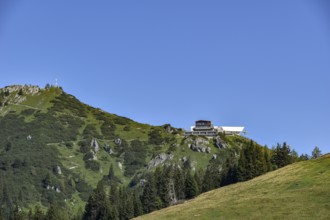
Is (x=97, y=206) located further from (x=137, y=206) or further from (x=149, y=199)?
(x=149, y=199)

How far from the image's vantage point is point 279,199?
89.8m

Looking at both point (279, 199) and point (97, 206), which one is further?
point (97, 206)

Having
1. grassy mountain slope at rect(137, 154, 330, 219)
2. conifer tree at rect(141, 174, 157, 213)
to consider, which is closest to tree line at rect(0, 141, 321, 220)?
conifer tree at rect(141, 174, 157, 213)

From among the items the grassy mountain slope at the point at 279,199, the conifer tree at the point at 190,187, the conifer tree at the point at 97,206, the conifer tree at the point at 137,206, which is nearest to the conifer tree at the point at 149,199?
the conifer tree at the point at 137,206

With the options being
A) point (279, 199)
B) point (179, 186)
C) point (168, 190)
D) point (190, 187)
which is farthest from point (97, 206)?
point (279, 199)

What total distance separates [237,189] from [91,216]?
209ft

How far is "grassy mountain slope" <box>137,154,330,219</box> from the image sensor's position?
80.9 meters

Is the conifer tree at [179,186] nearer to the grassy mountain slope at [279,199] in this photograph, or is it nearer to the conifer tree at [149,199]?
the conifer tree at [149,199]

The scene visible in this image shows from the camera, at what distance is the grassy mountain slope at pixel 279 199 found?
80.9 metres

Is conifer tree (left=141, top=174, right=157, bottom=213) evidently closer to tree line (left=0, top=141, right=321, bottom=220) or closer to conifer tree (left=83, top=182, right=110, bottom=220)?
tree line (left=0, top=141, right=321, bottom=220)

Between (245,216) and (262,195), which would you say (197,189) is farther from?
(245,216)

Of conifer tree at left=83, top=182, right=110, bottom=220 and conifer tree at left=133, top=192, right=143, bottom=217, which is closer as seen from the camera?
conifer tree at left=133, top=192, right=143, bottom=217

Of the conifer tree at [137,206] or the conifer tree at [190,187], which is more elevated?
the conifer tree at [190,187]

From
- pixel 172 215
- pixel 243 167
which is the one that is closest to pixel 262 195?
pixel 172 215
